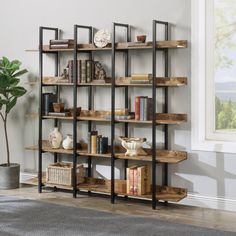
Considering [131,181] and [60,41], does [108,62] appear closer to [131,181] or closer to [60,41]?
[60,41]

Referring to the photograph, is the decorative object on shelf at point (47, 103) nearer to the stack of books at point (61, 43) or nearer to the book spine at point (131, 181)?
the stack of books at point (61, 43)

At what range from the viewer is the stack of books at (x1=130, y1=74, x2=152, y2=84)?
4.73 m

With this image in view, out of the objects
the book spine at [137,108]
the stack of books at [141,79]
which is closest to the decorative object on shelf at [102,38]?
the stack of books at [141,79]

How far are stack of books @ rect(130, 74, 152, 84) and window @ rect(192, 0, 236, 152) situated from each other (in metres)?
0.45

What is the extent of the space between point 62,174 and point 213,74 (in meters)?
1.90

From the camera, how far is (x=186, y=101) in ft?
16.0

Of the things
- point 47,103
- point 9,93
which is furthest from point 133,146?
point 9,93

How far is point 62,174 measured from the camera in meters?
5.27

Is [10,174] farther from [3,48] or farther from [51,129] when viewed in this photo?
[3,48]

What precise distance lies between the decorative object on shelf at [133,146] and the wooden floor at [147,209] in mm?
519

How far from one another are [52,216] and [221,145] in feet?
5.67

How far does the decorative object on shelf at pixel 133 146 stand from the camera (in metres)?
4.86

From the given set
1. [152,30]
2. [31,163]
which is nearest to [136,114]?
[152,30]

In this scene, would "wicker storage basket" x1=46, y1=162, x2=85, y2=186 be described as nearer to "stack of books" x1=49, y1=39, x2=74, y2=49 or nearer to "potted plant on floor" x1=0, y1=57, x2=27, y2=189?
"potted plant on floor" x1=0, y1=57, x2=27, y2=189
